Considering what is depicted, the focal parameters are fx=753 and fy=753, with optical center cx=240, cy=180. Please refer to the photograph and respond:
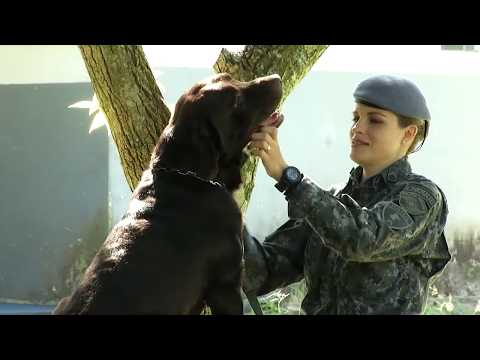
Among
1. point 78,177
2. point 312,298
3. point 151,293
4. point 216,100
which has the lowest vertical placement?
point 78,177

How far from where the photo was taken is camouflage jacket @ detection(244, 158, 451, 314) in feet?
8.89

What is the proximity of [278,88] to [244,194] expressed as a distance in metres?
0.56

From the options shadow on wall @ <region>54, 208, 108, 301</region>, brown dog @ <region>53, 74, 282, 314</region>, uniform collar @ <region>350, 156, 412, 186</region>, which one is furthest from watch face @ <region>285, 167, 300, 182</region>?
shadow on wall @ <region>54, 208, 108, 301</region>

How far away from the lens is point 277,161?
284cm

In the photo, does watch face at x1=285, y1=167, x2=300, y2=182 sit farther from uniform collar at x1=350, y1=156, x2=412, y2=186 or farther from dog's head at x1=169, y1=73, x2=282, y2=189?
uniform collar at x1=350, y1=156, x2=412, y2=186

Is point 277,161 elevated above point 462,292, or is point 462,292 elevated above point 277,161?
point 277,161

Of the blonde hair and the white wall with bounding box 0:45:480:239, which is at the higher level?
the blonde hair

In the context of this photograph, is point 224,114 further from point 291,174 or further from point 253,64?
point 253,64

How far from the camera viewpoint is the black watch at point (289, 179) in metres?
2.78

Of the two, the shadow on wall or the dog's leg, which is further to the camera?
the shadow on wall

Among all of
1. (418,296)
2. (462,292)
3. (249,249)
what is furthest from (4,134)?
(418,296)

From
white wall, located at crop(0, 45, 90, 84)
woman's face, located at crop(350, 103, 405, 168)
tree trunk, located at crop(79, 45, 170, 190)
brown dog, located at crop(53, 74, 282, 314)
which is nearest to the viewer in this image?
brown dog, located at crop(53, 74, 282, 314)
